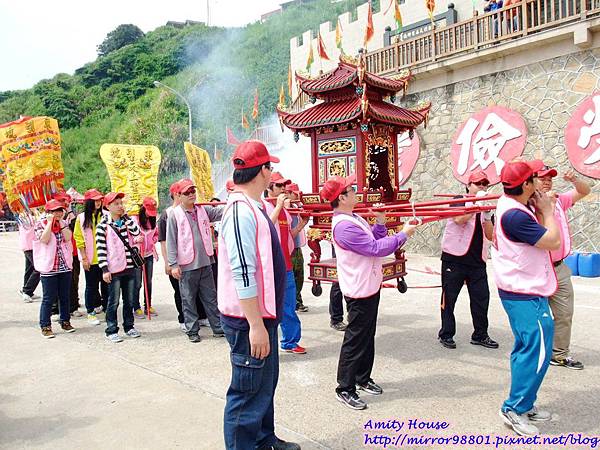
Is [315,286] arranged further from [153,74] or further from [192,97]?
[153,74]

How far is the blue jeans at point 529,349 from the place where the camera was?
289cm

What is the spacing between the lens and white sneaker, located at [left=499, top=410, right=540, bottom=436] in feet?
9.50

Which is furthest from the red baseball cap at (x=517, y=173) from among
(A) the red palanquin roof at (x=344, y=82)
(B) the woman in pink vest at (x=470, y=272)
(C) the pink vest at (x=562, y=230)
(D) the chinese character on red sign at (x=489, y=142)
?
(D) the chinese character on red sign at (x=489, y=142)

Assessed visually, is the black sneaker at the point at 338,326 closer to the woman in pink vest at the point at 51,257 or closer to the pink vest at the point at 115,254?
the pink vest at the point at 115,254

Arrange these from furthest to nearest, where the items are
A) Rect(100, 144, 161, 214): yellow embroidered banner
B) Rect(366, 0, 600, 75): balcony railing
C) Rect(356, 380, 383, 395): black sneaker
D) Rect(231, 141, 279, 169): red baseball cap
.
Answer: Rect(366, 0, 600, 75): balcony railing < Rect(100, 144, 161, 214): yellow embroidered banner < Rect(356, 380, 383, 395): black sneaker < Rect(231, 141, 279, 169): red baseball cap

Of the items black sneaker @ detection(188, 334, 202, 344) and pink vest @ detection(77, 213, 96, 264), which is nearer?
black sneaker @ detection(188, 334, 202, 344)

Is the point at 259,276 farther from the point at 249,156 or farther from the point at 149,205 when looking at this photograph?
the point at 149,205

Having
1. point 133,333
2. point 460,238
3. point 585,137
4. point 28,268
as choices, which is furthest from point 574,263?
point 28,268

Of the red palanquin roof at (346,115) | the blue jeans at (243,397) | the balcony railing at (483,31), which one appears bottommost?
the blue jeans at (243,397)

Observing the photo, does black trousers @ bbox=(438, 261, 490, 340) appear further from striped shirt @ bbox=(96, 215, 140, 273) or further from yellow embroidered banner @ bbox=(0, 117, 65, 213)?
yellow embroidered banner @ bbox=(0, 117, 65, 213)

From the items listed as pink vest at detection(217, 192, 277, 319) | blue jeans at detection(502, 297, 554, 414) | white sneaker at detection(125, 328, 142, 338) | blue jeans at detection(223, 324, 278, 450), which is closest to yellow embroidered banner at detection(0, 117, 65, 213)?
white sneaker at detection(125, 328, 142, 338)

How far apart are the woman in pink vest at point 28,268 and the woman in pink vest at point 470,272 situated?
5.94 meters

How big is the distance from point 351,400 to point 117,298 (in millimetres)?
3104

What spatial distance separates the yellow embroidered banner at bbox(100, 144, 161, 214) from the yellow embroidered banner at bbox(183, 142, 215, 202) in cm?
87
